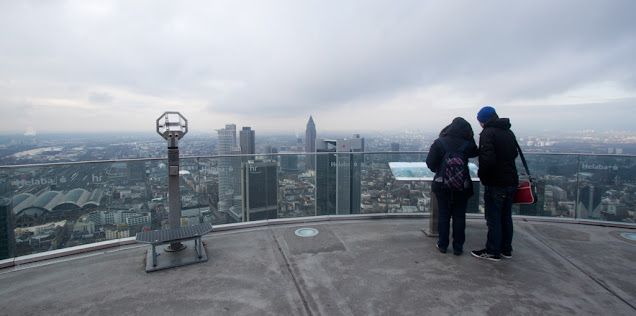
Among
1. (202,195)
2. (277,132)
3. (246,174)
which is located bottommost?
(202,195)

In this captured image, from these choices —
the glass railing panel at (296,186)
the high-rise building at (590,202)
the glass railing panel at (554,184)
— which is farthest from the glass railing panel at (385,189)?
the high-rise building at (590,202)

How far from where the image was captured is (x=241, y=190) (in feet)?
16.9

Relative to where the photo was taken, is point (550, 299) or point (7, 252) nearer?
point (550, 299)

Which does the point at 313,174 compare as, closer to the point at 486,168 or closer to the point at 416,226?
the point at 416,226

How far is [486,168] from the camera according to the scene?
12.0 feet

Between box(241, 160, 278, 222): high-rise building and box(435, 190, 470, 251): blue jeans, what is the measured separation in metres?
2.81

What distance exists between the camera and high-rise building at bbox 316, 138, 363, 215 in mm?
5590

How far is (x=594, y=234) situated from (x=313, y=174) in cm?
470

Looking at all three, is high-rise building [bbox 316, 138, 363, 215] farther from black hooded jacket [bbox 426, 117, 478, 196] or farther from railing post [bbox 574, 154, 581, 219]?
railing post [bbox 574, 154, 581, 219]

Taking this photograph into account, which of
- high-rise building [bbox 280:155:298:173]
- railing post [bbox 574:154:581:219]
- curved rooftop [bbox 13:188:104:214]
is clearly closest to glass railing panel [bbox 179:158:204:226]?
curved rooftop [bbox 13:188:104:214]

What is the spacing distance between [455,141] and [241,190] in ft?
11.5

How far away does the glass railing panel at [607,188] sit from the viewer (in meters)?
5.17

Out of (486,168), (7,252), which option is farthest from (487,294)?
(7,252)

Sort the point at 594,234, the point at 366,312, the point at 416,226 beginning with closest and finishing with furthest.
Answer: the point at 366,312 → the point at 594,234 → the point at 416,226
